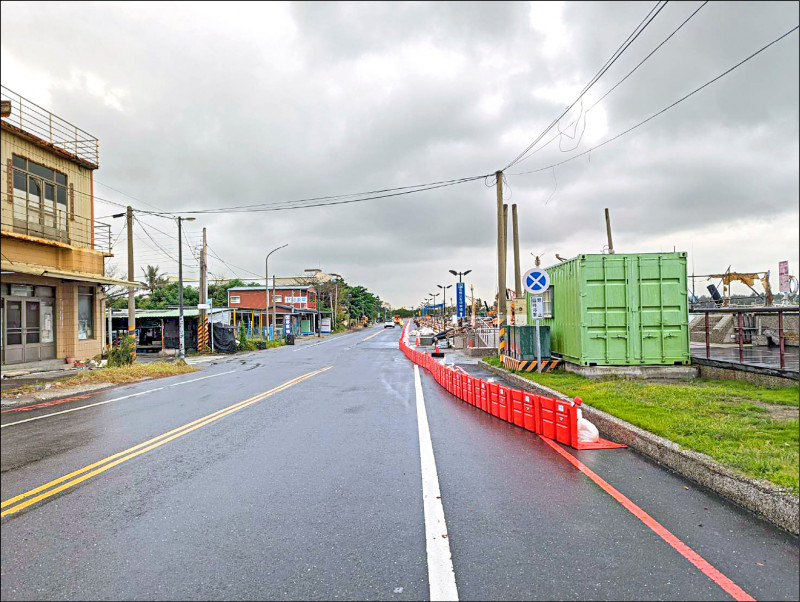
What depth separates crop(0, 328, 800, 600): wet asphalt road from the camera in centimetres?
318

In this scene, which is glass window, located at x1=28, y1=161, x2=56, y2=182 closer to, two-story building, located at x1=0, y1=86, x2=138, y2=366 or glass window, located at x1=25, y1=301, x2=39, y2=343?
two-story building, located at x1=0, y1=86, x2=138, y2=366

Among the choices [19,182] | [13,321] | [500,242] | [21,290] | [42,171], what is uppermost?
[42,171]

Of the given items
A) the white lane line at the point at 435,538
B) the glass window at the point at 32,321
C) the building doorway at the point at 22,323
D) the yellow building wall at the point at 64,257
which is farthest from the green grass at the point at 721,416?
the yellow building wall at the point at 64,257

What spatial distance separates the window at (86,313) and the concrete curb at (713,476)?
17.4 meters

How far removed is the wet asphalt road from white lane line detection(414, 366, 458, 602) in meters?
0.06

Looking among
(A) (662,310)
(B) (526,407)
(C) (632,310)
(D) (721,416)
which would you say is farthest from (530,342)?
(D) (721,416)

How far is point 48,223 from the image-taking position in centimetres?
1384

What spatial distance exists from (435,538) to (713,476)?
121 inches

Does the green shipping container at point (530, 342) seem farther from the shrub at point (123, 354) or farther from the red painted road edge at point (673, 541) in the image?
the shrub at point (123, 354)

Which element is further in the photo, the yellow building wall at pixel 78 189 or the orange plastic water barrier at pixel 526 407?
the yellow building wall at pixel 78 189

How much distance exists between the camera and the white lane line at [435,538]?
3102 mm

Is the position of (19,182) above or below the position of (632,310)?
above

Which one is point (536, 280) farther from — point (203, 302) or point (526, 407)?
point (203, 302)

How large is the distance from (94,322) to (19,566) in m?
17.5
